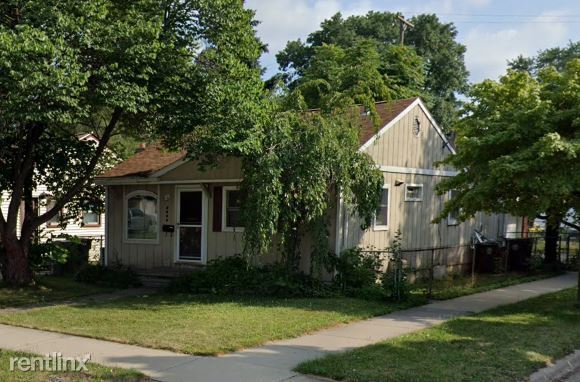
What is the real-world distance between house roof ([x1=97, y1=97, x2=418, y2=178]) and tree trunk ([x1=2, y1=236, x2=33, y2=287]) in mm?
3470

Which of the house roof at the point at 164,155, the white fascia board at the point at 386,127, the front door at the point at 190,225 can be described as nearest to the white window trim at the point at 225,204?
the front door at the point at 190,225

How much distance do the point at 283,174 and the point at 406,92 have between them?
18.0 meters

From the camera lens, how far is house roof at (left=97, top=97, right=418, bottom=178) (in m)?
14.6

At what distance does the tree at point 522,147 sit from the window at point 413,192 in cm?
344

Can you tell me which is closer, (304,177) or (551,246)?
(304,177)

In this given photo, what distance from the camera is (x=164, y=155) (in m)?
17.9

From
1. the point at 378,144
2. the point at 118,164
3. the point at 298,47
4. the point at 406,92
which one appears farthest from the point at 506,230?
the point at 298,47

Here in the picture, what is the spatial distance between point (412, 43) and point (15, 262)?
3173 cm

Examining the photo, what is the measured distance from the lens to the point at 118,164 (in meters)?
18.4

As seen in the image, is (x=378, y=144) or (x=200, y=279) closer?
(x=200, y=279)

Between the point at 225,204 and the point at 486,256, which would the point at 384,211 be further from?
the point at 486,256

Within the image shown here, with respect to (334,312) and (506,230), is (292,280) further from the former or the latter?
(506,230)
